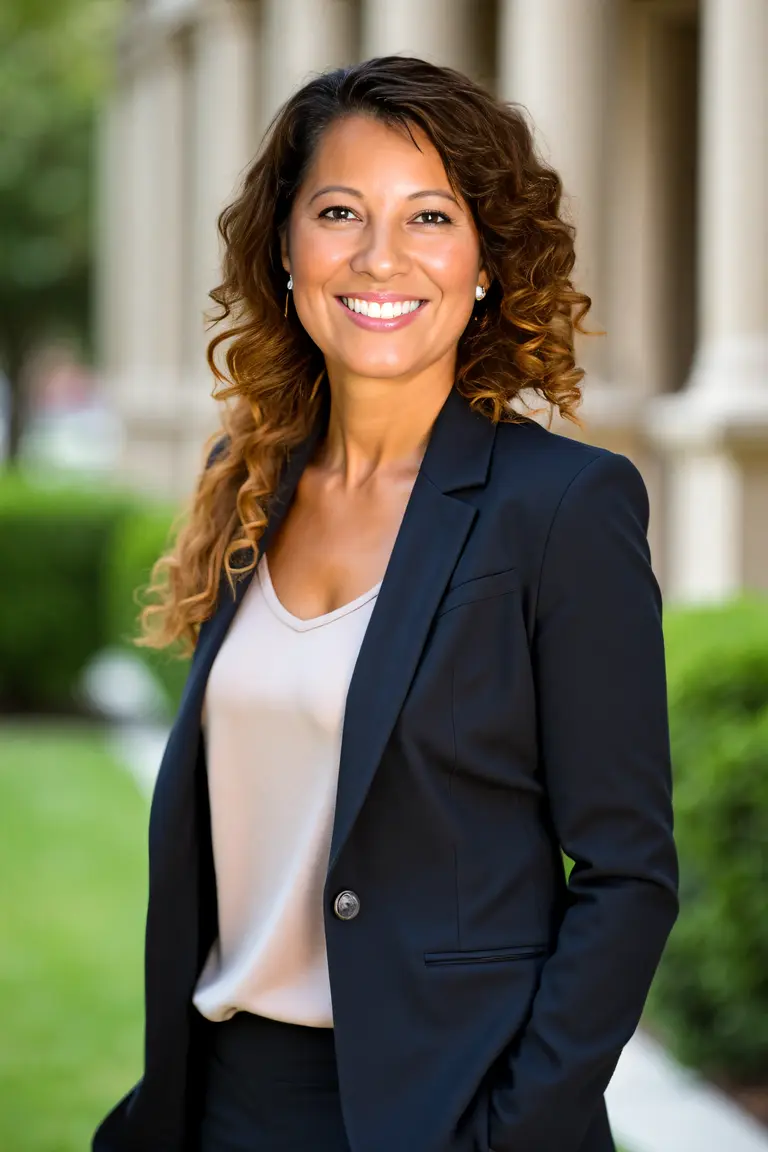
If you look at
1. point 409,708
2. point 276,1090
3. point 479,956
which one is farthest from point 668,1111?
point 409,708

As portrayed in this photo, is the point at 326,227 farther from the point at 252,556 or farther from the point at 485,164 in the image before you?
the point at 252,556

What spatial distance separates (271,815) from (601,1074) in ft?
2.09

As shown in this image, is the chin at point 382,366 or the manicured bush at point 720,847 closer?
the chin at point 382,366

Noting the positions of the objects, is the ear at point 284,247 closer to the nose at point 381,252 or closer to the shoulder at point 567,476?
the nose at point 381,252

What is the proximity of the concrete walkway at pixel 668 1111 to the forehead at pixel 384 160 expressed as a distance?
10.5 ft

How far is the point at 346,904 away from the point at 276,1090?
368 millimetres

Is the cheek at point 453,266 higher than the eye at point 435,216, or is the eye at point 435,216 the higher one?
the eye at point 435,216

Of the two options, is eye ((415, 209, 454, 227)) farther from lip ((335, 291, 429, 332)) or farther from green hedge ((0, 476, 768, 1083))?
green hedge ((0, 476, 768, 1083))

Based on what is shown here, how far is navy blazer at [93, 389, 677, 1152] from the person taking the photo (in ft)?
7.14

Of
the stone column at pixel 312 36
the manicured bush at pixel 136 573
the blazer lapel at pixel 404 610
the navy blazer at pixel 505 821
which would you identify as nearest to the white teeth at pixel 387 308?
the blazer lapel at pixel 404 610

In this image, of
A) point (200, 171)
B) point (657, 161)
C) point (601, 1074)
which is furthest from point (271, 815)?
point (200, 171)

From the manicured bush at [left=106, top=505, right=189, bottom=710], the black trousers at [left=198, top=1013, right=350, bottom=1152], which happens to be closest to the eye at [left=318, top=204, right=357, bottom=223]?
Answer: the black trousers at [left=198, top=1013, right=350, bottom=1152]

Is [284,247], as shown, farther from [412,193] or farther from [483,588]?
[483,588]

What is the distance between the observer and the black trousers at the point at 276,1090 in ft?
7.73
